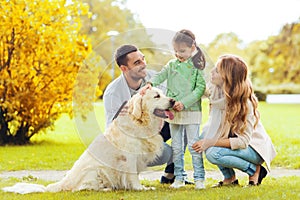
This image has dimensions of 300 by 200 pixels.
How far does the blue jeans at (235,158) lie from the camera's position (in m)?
5.26

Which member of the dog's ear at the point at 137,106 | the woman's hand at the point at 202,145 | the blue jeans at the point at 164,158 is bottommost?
the blue jeans at the point at 164,158

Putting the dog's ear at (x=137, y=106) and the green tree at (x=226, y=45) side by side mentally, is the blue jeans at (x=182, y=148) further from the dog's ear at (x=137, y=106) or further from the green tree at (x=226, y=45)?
the green tree at (x=226, y=45)

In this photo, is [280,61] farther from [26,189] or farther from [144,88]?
[26,189]

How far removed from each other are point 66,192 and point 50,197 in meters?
0.23

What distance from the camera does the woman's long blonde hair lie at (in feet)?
17.5

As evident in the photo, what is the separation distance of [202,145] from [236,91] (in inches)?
27.8

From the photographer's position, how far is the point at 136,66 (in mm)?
5156

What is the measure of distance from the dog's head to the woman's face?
646 millimetres

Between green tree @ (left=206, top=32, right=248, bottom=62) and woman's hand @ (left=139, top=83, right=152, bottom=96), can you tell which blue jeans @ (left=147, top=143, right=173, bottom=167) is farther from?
green tree @ (left=206, top=32, right=248, bottom=62)

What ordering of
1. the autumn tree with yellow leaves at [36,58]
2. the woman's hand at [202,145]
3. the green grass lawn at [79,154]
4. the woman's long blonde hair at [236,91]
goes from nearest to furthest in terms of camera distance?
the green grass lawn at [79,154] → the woman's hand at [202,145] → the woman's long blonde hair at [236,91] → the autumn tree with yellow leaves at [36,58]

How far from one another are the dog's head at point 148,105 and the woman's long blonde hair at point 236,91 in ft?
2.60

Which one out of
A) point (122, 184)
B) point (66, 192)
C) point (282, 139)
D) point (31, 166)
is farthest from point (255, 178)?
point (282, 139)

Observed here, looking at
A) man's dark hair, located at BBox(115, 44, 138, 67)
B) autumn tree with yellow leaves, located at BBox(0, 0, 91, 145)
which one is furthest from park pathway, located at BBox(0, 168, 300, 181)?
autumn tree with yellow leaves, located at BBox(0, 0, 91, 145)

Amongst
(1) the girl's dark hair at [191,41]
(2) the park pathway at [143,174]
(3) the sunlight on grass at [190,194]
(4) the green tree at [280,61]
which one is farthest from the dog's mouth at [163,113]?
(4) the green tree at [280,61]
